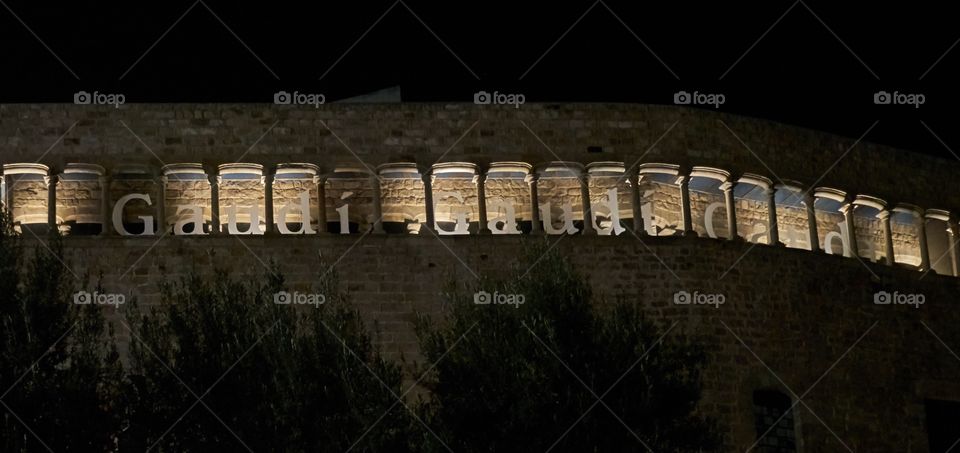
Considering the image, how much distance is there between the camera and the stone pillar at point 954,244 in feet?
87.9

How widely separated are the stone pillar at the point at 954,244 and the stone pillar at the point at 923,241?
17.2 inches

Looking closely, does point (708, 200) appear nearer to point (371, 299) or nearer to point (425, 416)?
point (371, 299)

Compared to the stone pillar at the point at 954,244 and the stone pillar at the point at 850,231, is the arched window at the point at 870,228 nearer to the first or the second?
the stone pillar at the point at 850,231

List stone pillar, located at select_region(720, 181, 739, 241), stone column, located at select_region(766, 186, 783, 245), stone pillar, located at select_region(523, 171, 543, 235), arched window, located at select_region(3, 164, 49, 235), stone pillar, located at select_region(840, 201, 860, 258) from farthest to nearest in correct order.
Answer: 1. stone pillar, located at select_region(840, 201, 860, 258)
2. stone column, located at select_region(766, 186, 783, 245)
3. stone pillar, located at select_region(720, 181, 739, 241)
4. stone pillar, located at select_region(523, 171, 543, 235)
5. arched window, located at select_region(3, 164, 49, 235)

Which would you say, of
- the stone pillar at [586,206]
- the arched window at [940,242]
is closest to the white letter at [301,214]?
the stone pillar at [586,206]

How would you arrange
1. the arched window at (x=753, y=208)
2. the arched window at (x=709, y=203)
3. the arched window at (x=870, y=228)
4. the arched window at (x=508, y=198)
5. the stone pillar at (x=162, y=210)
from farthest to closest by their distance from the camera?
the arched window at (x=870, y=228) → the arched window at (x=753, y=208) → the arched window at (x=709, y=203) → the arched window at (x=508, y=198) → the stone pillar at (x=162, y=210)

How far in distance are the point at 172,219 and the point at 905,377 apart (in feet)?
36.1

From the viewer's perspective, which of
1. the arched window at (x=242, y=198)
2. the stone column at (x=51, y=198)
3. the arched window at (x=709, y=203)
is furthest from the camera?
the arched window at (x=709, y=203)

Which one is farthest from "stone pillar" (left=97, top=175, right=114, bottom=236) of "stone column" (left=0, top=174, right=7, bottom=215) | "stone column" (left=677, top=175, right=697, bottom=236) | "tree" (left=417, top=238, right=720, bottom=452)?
"stone column" (left=677, top=175, right=697, bottom=236)

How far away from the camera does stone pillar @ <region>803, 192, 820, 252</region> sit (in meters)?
24.9

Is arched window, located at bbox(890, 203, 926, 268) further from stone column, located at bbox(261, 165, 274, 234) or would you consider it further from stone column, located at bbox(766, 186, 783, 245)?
stone column, located at bbox(261, 165, 274, 234)

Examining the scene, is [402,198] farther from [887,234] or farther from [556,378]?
[887,234]

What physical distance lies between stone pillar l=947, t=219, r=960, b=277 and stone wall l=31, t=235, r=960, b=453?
125 cm

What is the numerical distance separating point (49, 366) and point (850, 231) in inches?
490
